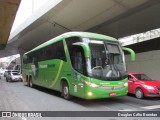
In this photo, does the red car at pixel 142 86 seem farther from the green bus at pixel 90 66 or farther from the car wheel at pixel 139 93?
the green bus at pixel 90 66

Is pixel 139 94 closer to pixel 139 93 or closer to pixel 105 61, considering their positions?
pixel 139 93

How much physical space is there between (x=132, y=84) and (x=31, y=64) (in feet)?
34.0

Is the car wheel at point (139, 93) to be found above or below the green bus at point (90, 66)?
below

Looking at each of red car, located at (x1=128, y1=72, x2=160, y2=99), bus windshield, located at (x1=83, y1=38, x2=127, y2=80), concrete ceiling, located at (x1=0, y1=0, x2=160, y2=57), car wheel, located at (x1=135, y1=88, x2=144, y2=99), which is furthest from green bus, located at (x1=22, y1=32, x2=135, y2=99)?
concrete ceiling, located at (x1=0, y1=0, x2=160, y2=57)

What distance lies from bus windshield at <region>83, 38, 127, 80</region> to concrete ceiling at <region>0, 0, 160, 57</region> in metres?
7.70

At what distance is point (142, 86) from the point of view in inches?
506

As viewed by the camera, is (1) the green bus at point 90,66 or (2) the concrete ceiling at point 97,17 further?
(2) the concrete ceiling at point 97,17

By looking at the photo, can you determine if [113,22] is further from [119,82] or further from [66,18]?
[119,82]

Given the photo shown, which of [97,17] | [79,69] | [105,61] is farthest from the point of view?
[97,17]

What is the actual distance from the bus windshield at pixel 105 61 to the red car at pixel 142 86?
2.35 meters

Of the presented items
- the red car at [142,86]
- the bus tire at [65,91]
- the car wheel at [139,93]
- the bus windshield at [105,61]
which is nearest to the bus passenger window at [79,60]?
the bus windshield at [105,61]

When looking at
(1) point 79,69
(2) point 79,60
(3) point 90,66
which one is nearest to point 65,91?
(1) point 79,69

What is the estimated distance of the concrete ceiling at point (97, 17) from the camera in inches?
722

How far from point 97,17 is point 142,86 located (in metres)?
10.6
